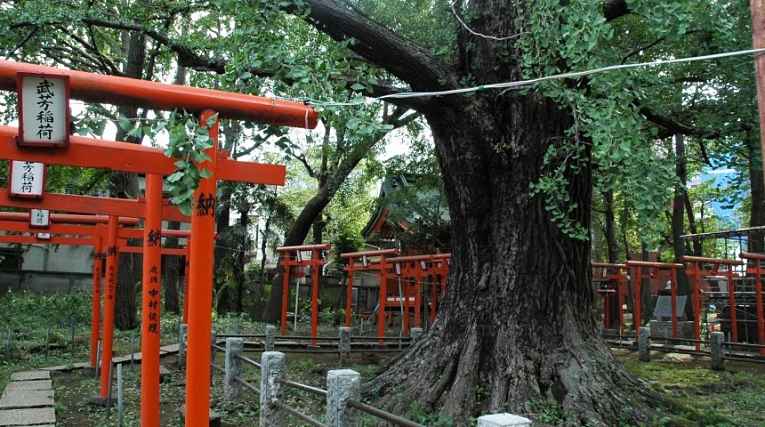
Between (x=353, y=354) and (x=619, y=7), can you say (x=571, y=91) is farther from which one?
(x=353, y=354)

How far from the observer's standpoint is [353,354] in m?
15.9

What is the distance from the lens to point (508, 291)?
894 cm

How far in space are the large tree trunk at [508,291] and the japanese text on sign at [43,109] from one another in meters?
5.34

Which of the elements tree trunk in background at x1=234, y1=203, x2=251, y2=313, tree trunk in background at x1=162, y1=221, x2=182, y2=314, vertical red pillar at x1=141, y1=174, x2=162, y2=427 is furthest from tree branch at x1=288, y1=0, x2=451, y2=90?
tree trunk in background at x1=234, y1=203, x2=251, y2=313

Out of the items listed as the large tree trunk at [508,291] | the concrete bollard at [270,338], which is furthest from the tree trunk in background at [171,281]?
the large tree trunk at [508,291]

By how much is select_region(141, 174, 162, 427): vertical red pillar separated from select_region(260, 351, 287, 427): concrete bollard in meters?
1.57

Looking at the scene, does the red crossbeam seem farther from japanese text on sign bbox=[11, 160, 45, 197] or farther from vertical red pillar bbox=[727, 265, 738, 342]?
vertical red pillar bbox=[727, 265, 738, 342]

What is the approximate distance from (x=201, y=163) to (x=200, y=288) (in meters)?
0.97

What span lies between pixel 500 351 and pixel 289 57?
4.59 m

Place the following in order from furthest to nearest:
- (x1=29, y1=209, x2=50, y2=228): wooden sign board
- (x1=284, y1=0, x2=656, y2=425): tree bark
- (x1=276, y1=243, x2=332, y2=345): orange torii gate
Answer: (x1=276, y1=243, x2=332, y2=345): orange torii gate
(x1=29, y1=209, x2=50, y2=228): wooden sign board
(x1=284, y1=0, x2=656, y2=425): tree bark

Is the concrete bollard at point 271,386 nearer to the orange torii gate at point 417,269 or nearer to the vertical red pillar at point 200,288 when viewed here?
the vertical red pillar at point 200,288

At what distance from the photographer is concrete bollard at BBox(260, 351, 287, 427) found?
7.61 metres

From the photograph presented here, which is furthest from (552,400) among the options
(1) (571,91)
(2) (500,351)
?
(1) (571,91)

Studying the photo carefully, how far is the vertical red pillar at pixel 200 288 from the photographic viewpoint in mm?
5020
